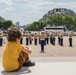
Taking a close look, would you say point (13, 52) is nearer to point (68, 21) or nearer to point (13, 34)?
point (13, 34)

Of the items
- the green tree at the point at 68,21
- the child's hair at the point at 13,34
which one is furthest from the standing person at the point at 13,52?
the green tree at the point at 68,21

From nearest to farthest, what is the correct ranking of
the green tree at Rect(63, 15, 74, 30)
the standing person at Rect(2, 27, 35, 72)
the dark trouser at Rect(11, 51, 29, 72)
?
the standing person at Rect(2, 27, 35, 72), the dark trouser at Rect(11, 51, 29, 72), the green tree at Rect(63, 15, 74, 30)

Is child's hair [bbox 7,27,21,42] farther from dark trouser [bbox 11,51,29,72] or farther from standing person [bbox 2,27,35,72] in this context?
dark trouser [bbox 11,51,29,72]

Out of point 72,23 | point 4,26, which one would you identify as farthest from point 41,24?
point 72,23

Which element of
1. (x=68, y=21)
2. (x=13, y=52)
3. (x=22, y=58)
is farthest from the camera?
(x=68, y=21)

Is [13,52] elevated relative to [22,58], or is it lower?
elevated

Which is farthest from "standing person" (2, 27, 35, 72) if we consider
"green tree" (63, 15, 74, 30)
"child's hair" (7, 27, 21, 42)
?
"green tree" (63, 15, 74, 30)

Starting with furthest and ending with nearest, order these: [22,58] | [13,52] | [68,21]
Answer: [68,21] < [22,58] < [13,52]

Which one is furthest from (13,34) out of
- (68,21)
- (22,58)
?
(68,21)

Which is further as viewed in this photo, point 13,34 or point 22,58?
point 22,58

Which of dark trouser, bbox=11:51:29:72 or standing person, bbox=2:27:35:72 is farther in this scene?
dark trouser, bbox=11:51:29:72

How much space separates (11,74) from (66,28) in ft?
341

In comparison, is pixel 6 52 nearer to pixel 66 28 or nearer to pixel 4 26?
pixel 66 28

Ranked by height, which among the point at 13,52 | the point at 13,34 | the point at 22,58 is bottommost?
the point at 22,58
